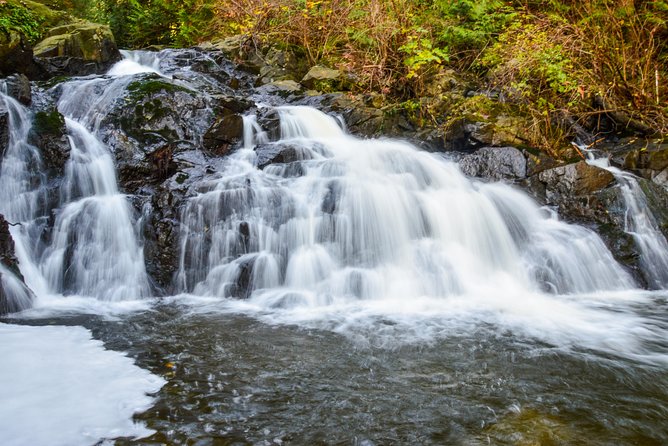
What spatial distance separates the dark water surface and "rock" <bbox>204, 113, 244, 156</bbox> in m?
4.20

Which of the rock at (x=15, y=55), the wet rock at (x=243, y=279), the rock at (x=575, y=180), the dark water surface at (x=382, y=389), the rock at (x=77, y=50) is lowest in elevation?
the dark water surface at (x=382, y=389)

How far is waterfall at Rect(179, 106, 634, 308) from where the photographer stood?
5.75 metres

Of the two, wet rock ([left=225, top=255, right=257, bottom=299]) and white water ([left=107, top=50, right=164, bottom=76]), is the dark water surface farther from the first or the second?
white water ([left=107, top=50, right=164, bottom=76])

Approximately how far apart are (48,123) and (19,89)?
920mm

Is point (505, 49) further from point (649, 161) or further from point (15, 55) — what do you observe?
point (15, 55)

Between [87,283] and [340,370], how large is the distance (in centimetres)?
385

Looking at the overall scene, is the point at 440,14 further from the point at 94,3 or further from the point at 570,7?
the point at 94,3

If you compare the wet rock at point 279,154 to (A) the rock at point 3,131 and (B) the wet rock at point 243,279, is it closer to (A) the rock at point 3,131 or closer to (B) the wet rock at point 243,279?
(B) the wet rock at point 243,279

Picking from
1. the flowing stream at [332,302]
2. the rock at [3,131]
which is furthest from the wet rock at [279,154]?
the rock at [3,131]

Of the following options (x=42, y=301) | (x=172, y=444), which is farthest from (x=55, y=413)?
(x=42, y=301)

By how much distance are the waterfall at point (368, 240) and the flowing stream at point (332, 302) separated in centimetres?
3

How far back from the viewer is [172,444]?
2.40 m

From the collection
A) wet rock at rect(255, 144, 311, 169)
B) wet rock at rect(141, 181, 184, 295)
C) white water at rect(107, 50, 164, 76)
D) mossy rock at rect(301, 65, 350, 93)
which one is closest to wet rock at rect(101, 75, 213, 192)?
wet rock at rect(141, 181, 184, 295)

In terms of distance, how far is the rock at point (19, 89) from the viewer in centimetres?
707
